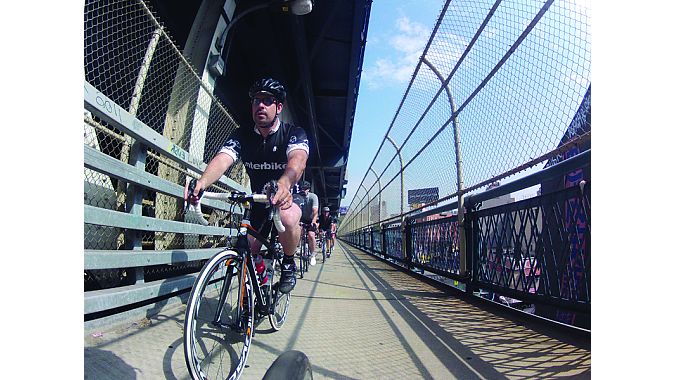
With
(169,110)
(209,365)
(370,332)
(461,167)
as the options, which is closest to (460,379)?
(370,332)

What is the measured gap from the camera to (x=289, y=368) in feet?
3.56

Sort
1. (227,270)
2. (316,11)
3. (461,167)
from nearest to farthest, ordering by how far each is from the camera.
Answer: (227,270)
(461,167)
(316,11)

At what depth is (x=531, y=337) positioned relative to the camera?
8.29ft

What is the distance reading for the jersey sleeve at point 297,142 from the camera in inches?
86.8

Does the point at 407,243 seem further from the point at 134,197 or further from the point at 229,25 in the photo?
the point at 134,197

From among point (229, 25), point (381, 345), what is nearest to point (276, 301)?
point (381, 345)

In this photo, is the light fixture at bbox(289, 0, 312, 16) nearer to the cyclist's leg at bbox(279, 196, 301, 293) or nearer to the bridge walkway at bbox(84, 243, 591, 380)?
the cyclist's leg at bbox(279, 196, 301, 293)

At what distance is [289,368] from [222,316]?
2.57ft

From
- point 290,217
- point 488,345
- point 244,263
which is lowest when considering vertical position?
point 488,345

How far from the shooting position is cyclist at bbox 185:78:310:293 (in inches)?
86.3

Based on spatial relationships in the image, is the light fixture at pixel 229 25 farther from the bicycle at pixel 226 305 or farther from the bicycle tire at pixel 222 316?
the bicycle tire at pixel 222 316
